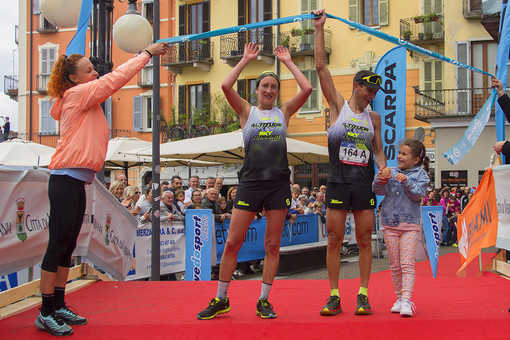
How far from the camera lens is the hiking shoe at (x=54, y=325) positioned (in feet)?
14.6

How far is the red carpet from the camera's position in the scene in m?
4.49

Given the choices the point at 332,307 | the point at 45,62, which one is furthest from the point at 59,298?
the point at 45,62

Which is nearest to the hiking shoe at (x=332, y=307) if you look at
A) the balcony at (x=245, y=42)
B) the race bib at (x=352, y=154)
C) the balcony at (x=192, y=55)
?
the race bib at (x=352, y=154)

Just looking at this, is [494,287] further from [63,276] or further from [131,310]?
[63,276]

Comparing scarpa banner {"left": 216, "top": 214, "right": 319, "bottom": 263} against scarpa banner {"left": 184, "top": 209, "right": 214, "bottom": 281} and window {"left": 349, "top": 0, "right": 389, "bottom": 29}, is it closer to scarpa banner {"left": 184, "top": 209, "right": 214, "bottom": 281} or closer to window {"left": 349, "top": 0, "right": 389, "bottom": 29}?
scarpa banner {"left": 184, "top": 209, "right": 214, "bottom": 281}

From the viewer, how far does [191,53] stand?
34562 mm

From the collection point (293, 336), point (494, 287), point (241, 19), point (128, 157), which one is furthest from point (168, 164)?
A: point (293, 336)

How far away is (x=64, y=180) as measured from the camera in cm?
469

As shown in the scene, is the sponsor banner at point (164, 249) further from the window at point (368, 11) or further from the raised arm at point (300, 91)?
the window at point (368, 11)

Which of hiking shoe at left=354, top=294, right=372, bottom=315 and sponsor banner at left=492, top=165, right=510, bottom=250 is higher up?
sponsor banner at left=492, top=165, right=510, bottom=250

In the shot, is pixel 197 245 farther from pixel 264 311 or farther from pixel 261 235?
pixel 264 311

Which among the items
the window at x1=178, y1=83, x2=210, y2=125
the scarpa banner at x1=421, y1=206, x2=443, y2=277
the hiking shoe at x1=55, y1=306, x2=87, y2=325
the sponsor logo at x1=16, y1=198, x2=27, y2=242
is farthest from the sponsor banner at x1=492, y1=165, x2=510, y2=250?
the window at x1=178, y1=83, x2=210, y2=125

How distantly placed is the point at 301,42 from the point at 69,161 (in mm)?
27846

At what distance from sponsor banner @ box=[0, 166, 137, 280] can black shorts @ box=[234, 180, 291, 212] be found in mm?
1985
